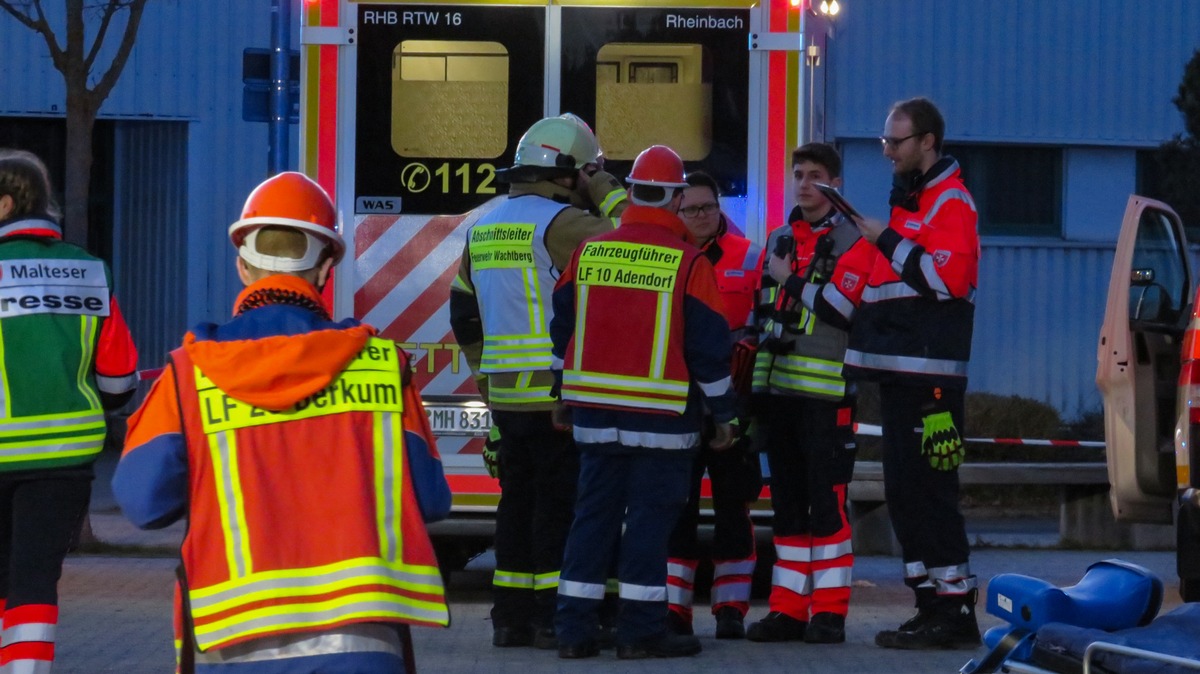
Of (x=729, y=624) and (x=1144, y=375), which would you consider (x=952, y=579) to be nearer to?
(x=729, y=624)

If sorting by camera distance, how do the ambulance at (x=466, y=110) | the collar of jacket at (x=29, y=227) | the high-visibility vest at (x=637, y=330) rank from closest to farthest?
the collar of jacket at (x=29, y=227), the high-visibility vest at (x=637, y=330), the ambulance at (x=466, y=110)

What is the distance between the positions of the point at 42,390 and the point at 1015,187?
45.4 ft

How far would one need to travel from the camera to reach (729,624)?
7.28 m

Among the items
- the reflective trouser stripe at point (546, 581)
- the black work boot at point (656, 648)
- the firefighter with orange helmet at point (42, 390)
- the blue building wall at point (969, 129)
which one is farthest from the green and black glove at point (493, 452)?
the blue building wall at point (969, 129)

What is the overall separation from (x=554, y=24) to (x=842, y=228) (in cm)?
168

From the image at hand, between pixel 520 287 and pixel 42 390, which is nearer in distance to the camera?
pixel 42 390

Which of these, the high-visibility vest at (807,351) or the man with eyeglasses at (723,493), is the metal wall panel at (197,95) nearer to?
the man with eyeglasses at (723,493)

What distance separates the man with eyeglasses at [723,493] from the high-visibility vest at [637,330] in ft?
2.29

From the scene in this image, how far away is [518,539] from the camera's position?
7.02 metres

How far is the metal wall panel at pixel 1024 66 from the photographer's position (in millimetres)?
17438

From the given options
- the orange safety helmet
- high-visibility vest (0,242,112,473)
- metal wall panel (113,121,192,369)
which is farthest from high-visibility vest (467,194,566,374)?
metal wall panel (113,121,192,369)

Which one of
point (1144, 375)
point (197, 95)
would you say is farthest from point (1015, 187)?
point (1144, 375)

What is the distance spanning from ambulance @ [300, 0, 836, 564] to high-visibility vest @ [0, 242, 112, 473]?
2.48 metres

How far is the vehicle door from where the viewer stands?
7941mm
